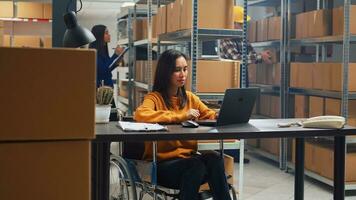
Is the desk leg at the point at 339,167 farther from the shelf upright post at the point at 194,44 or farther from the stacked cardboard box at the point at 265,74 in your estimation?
the stacked cardboard box at the point at 265,74

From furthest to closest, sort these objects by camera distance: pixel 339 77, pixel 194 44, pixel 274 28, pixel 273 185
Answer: pixel 274 28, pixel 273 185, pixel 339 77, pixel 194 44

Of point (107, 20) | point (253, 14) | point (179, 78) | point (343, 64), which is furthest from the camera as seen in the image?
point (107, 20)

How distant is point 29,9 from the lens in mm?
8297

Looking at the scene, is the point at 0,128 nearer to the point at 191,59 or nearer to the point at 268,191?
the point at 191,59

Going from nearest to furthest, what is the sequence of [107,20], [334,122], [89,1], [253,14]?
1. [334,122]
2. [253,14]
3. [89,1]
4. [107,20]

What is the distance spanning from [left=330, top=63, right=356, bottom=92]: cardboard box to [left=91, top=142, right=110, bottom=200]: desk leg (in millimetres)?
2915

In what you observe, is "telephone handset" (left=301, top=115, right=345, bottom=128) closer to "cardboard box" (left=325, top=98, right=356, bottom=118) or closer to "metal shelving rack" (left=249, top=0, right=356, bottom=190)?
"metal shelving rack" (left=249, top=0, right=356, bottom=190)

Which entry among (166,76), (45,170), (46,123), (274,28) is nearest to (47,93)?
(46,123)

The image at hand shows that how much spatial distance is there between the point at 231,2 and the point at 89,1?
22.6ft

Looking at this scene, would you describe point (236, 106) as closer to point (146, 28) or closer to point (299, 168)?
point (299, 168)

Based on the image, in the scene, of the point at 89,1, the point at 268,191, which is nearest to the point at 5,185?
the point at 268,191

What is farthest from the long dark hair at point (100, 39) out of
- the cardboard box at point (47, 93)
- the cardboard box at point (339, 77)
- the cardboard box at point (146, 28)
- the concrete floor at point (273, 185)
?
the cardboard box at point (47, 93)

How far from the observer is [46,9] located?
834 cm

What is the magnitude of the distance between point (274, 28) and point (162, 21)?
5.57 feet
